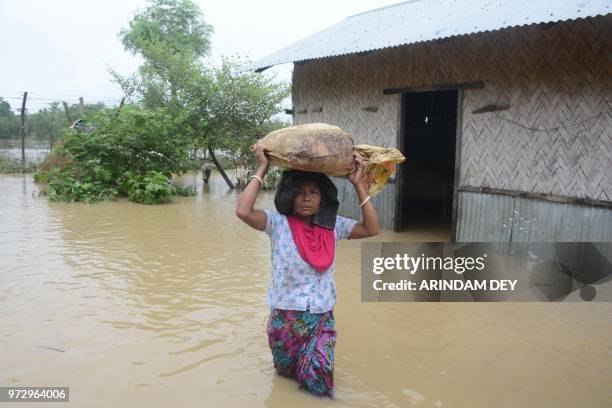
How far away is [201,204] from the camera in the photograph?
10.9 metres

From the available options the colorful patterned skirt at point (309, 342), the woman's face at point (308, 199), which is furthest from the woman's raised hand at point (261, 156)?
the colorful patterned skirt at point (309, 342)

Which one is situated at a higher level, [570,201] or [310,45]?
[310,45]

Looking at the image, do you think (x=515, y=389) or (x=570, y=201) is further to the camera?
(x=570, y=201)

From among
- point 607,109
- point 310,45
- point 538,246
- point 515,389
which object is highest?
point 310,45

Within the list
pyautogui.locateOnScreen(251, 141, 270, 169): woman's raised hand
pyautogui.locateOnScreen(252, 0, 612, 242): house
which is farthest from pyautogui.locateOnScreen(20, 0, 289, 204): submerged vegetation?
pyautogui.locateOnScreen(251, 141, 270, 169): woman's raised hand

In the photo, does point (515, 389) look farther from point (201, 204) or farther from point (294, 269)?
point (201, 204)

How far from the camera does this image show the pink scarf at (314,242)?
9.06 ft

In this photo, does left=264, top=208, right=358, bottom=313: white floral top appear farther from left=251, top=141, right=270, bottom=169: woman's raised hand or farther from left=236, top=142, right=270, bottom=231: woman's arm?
left=251, top=141, right=270, bottom=169: woman's raised hand

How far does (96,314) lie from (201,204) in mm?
6804

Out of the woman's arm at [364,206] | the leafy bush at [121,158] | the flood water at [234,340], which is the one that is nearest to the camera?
the woman's arm at [364,206]

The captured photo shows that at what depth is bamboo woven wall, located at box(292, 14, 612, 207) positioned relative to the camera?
5.38m

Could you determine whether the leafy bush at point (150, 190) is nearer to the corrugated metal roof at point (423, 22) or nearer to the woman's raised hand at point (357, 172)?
the corrugated metal roof at point (423, 22)

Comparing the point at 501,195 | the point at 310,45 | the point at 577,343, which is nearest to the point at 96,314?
the point at 577,343

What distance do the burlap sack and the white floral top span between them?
0.33 m
